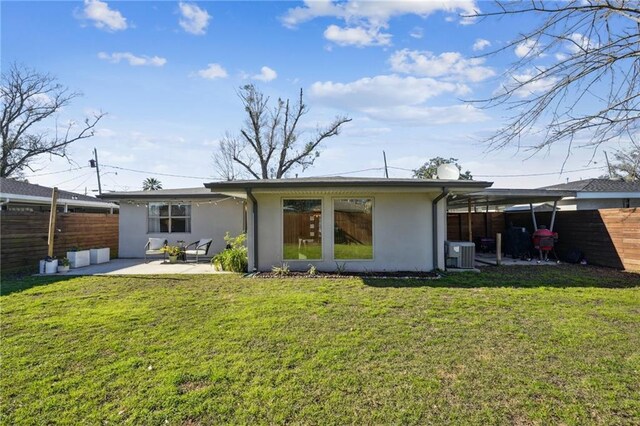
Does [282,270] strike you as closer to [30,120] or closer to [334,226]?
[334,226]

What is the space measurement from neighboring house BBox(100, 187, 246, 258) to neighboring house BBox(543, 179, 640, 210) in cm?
1280

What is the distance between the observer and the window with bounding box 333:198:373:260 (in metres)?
9.36

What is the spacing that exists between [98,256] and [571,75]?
12.9 m

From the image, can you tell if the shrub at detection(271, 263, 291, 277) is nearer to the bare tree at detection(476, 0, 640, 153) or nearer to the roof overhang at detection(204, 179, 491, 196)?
the roof overhang at detection(204, 179, 491, 196)

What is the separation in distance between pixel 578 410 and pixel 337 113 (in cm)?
2491

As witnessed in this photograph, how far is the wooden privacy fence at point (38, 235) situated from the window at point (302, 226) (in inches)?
285

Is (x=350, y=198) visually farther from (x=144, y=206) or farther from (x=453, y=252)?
(x=144, y=206)

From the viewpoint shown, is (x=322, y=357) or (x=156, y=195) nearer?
(x=322, y=357)

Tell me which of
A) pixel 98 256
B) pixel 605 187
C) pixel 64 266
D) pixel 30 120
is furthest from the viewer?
pixel 30 120

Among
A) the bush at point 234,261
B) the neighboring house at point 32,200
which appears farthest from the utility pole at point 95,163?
the bush at point 234,261

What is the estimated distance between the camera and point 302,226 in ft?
30.9

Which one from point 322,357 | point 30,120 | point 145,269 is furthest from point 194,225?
point 30,120

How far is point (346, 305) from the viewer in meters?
5.77

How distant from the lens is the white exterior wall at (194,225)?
12.9 meters
